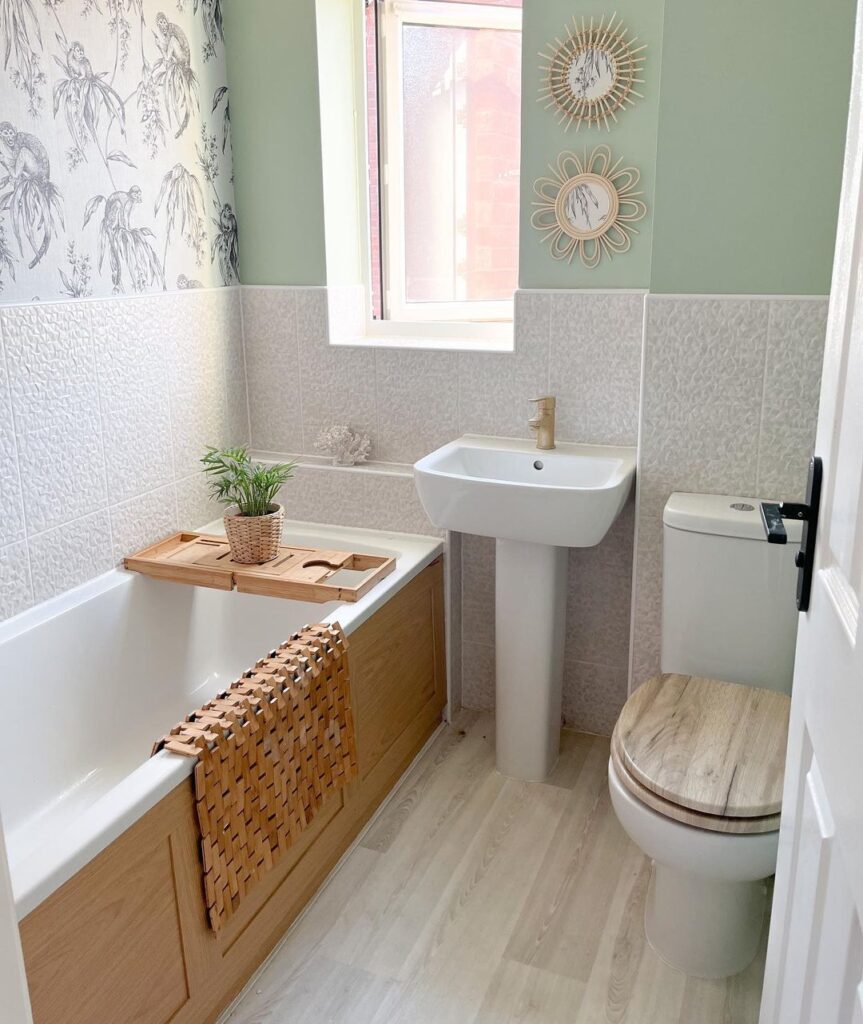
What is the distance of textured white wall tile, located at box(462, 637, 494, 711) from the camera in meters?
2.86

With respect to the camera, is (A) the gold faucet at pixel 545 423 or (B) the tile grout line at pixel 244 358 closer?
(A) the gold faucet at pixel 545 423

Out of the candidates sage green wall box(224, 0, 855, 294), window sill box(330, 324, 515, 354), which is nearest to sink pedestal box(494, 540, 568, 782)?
window sill box(330, 324, 515, 354)

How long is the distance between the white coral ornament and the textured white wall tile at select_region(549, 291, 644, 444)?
0.61 metres

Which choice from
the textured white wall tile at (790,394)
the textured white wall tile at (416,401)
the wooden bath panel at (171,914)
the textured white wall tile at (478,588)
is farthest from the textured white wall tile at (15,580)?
the textured white wall tile at (790,394)

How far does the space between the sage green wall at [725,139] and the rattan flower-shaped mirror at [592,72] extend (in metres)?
0.03

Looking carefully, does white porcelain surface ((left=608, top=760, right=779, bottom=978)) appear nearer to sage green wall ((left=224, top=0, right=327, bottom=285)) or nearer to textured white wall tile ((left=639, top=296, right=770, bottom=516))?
textured white wall tile ((left=639, top=296, right=770, bottom=516))

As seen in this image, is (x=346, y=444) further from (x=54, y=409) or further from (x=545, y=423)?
(x=54, y=409)

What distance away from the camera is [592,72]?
91.1 inches

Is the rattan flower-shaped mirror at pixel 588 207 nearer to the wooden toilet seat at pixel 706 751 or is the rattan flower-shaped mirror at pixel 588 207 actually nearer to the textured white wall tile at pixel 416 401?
the textured white wall tile at pixel 416 401

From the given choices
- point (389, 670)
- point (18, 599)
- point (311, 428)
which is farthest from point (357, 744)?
point (311, 428)

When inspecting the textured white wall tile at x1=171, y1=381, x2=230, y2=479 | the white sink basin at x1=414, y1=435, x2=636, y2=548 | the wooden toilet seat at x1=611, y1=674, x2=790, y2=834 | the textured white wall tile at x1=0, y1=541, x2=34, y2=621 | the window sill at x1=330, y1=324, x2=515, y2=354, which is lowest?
the wooden toilet seat at x1=611, y1=674, x2=790, y2=834

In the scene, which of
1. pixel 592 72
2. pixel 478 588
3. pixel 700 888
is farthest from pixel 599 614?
pixel 592 72

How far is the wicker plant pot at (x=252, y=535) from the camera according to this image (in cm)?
243

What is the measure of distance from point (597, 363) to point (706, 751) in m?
1.13
